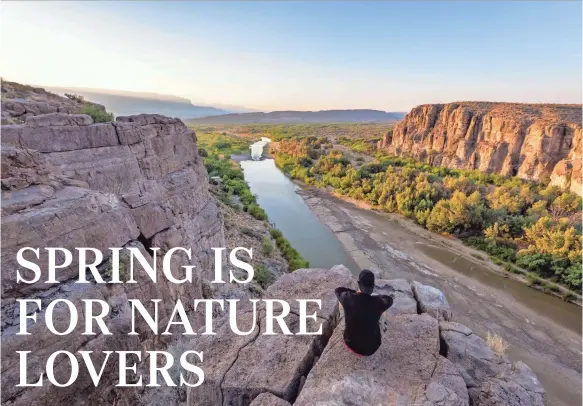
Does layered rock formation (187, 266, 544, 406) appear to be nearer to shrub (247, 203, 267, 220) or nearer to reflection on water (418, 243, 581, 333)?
reflection on water (418, 243, 581, 333)

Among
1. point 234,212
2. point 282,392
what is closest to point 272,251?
point 234,212

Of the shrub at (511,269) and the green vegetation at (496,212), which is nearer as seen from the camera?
the green vegetation at (496,212)

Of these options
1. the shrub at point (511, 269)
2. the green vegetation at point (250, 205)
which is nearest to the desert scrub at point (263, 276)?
the green vegetation at point (250, 205)

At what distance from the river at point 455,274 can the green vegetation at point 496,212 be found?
1.56m

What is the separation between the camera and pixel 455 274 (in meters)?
19.3

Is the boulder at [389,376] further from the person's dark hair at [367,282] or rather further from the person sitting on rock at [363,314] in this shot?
the person's dark hair at [367,282]

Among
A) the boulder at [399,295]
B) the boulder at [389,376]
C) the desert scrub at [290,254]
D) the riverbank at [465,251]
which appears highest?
the boulder at [389,376]

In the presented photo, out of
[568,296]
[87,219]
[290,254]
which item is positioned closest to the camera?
[87,219]

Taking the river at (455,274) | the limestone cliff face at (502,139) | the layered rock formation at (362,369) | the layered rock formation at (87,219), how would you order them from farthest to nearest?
the limestone cliff face at (502,139) → the river at (455,274) → the layered rock formation at (87,219) → the layered rock formation at (362,369)

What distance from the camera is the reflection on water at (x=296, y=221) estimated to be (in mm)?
21356

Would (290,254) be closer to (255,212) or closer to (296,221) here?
(255,212)

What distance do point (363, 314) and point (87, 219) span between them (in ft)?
19.1

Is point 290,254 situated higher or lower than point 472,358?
lower

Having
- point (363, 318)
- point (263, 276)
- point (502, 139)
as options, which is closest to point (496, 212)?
point (263, 276)
